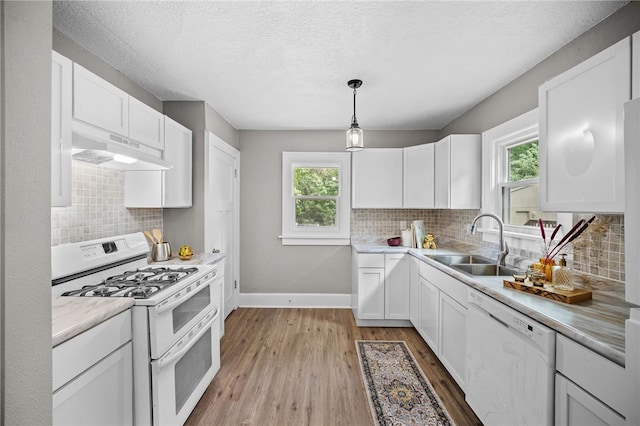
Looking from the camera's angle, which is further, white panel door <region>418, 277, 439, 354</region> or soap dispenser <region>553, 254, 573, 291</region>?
white panel door <region>418, 277, 439, 354</region>

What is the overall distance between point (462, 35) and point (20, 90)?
2102mm

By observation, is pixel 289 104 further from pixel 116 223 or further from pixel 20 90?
pixel 20 90

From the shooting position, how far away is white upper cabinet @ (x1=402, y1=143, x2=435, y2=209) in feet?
11.5

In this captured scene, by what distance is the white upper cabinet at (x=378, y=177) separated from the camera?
3.80 metres

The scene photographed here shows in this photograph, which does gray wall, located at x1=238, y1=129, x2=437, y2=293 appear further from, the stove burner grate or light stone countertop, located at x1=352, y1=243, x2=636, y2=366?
light stone countertop, located at x1=352, y1=243, x2=636, y2=366

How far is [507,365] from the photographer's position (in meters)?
1.53

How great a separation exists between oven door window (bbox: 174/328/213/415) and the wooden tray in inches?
78.8

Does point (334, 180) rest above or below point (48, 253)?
above

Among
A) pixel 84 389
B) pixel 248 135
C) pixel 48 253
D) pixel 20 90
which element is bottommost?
pixel 84 389

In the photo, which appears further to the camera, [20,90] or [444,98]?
[444,98]

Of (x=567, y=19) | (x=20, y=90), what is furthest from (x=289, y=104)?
(x=20, y=90)

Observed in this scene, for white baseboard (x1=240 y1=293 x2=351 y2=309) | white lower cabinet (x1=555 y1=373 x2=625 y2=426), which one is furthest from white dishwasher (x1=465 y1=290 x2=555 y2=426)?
white baseboard (x1=240 y1=293 x2=351 y2=309)

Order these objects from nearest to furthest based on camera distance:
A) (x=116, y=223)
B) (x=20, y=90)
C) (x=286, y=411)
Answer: (x=20, y=90) → (x=286, y=411) → (x=116, y=223)

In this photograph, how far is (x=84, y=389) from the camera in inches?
49.1
